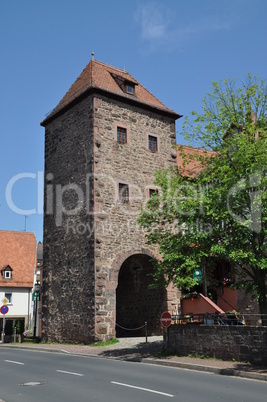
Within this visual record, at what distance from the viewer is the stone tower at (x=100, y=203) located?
74.0 ft

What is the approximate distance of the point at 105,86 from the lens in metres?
24.9

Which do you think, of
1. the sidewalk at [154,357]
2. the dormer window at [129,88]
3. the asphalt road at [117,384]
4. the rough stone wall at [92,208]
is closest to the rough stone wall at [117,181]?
the rough stone wall at [92,208]

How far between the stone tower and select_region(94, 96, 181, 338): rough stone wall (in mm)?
50

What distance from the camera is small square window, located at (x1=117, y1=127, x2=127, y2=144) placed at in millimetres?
24875

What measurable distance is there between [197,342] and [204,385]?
5.52 meters

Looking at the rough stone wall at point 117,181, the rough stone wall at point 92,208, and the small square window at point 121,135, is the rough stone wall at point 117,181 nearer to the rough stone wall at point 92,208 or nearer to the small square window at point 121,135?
the rough stone wall at point 92,208

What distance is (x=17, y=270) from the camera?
149 feet

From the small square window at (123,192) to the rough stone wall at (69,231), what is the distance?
184 centimetres

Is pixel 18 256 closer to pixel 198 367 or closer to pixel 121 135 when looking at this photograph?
pixel 121 135

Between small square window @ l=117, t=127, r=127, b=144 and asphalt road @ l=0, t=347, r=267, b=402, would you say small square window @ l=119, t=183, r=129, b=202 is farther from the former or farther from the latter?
asphalt road @ l=0, t=347, r=267, b=402

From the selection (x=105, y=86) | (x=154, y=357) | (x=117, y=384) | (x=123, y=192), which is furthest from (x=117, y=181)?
(x=117, y=384)

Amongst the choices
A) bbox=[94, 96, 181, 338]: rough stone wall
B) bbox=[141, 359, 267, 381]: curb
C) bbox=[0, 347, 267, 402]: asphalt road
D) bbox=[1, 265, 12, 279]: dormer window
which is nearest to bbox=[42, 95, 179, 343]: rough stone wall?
bbox=[94, 96, 181, 338]: rough stone wall

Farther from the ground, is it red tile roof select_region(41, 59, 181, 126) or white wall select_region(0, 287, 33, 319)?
red tile roof select_region(41, 59, 181, 126)

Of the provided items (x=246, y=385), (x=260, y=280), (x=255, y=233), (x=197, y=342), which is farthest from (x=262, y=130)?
(x=246, y=385)
